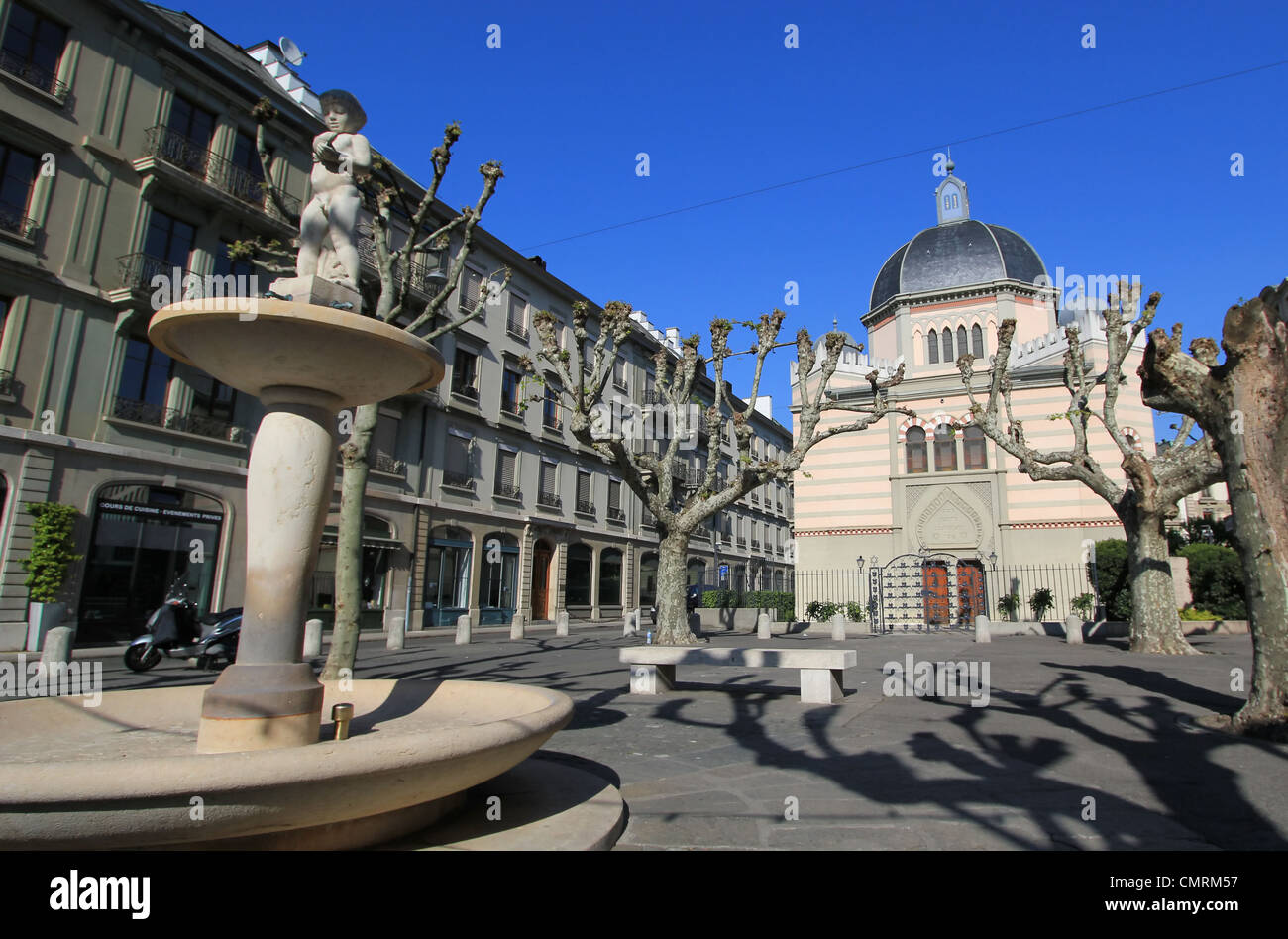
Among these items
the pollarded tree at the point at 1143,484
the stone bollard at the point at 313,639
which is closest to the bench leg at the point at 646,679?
the stone bollard at the point at 313,639

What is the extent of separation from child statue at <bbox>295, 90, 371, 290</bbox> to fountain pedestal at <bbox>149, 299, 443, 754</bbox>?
99cm

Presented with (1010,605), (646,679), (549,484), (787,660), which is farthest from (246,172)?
(1010,605)

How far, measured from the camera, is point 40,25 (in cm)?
1727

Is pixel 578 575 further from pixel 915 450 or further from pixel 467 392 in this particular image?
pixel 915 450

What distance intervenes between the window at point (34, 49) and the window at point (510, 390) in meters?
16.8

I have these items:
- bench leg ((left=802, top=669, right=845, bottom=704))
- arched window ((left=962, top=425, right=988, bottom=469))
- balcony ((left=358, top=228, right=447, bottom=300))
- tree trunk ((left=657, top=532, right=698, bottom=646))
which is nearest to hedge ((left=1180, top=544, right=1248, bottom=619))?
arched window ((left=962, top=425, right=988, bottom=469))

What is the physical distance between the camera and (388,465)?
24.9 m

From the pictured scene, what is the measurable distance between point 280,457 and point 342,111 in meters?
2.73

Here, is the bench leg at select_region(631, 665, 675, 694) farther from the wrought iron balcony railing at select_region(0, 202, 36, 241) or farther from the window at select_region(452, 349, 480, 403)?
the window at select_region(452, 349, 480, 403)

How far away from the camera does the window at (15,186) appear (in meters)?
16.4

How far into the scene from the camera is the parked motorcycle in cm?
1277

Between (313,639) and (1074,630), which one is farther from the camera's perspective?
(1074,630)
